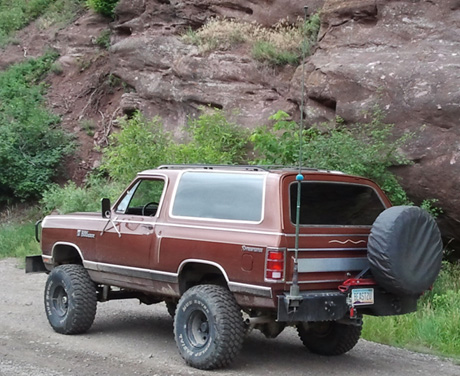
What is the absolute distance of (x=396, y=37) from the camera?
1371 cm

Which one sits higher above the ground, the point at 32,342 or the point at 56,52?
the point at 56,52

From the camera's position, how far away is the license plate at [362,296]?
716 centimetres

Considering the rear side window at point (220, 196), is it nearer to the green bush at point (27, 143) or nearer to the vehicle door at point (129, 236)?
the vehicle door at point (129, 236)

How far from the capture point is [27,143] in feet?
69.2

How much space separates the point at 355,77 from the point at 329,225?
6392 mm

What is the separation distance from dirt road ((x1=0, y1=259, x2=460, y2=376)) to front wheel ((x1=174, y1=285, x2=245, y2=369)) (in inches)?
6.6

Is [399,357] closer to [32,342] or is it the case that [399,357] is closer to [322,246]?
[322,246]

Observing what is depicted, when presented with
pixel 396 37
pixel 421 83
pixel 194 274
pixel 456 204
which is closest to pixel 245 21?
pixel 396 37

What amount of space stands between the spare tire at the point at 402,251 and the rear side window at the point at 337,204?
2.18 ft

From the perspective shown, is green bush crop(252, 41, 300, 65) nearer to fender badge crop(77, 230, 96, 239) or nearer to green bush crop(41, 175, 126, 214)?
green bush crop(41, 175, 126, 214)

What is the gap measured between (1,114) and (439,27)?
1350 centimetres

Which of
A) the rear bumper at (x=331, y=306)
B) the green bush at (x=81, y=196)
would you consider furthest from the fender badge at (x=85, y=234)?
the green bush at (x=81, y=196)

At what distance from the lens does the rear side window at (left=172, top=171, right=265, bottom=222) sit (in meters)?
7.36

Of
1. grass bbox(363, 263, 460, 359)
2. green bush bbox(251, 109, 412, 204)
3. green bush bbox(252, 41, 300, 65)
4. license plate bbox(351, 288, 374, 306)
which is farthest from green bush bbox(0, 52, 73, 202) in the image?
license plate bbox(351, 288, 374, 306)
